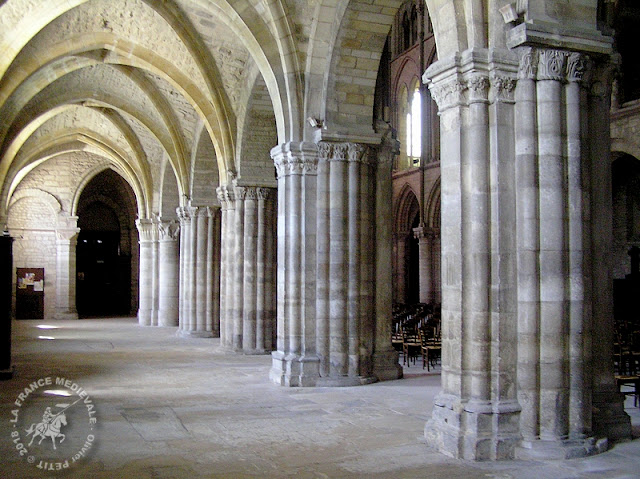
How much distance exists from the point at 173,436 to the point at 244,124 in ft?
33.1

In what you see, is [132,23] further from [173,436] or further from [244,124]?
[173,436]

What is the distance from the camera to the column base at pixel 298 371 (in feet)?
37.3

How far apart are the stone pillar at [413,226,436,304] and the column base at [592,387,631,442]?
20366mm

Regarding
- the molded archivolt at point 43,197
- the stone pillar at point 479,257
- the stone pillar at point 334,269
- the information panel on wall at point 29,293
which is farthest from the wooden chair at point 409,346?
the information panel on wall at point 29,293

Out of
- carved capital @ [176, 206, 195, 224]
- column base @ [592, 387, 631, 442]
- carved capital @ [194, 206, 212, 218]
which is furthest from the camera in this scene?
carved capital @ [176, 206, 195, 224]

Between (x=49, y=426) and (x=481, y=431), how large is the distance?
16.7 feet

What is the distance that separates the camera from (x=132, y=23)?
54.8 ft

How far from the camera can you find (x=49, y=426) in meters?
8.01

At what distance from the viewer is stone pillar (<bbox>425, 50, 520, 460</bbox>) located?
677 centimetres

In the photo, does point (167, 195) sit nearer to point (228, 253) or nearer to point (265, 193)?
point (228, 253)

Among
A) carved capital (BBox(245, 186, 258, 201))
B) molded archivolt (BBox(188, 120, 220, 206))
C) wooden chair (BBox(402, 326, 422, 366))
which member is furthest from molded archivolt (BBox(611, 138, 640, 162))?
molded archivolt (BBox(188, 120, 220, 206))

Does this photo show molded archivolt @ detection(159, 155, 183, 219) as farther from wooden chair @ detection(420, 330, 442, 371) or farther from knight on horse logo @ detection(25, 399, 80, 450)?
knight on horse logo @ detection(25, 399, 80, 450)

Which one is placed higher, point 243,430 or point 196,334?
point 243,430

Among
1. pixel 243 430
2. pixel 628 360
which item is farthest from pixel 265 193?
pixel 243 430
